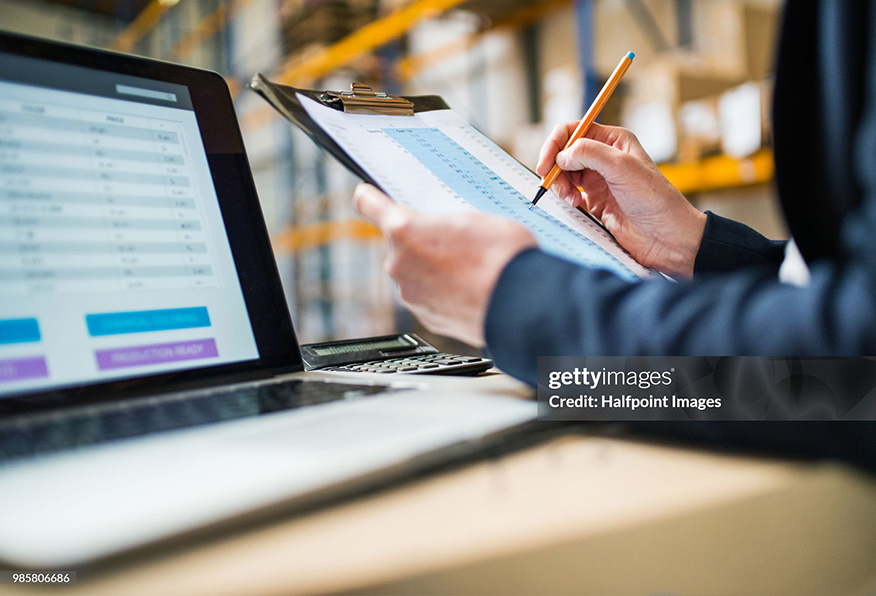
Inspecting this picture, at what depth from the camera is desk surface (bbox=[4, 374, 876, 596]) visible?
9.1 inches

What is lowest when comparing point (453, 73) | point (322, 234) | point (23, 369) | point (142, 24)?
point (23, 369)

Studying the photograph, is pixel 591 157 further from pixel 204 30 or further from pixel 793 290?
pixel 204 30

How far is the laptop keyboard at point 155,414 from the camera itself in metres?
0.36

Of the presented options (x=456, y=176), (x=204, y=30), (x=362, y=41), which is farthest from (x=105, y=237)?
(x=204, y=30)

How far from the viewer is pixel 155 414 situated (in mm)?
430

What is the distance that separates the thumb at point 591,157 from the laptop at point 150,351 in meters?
0.31

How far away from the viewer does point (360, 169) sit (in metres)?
0.52

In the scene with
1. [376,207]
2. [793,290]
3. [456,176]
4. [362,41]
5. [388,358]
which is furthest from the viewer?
[362,41]

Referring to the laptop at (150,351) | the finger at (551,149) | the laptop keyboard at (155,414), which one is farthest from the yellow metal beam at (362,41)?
the laptop keyboard at (155,414)

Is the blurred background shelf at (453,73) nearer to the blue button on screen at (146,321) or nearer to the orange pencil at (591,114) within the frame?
the orange pencil at (591,114)

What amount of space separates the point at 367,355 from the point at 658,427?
1.29ft

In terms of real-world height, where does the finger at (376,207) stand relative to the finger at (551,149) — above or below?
below

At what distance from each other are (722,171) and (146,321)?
1.88 metres

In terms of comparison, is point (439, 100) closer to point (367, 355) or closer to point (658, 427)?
point (367, 355)
